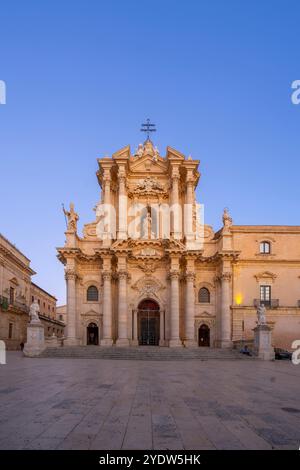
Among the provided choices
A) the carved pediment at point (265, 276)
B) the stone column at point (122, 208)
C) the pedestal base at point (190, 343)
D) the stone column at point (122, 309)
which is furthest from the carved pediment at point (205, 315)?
the stone column at point (122, 208)

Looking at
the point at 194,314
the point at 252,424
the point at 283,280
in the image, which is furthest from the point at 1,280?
the point at 252,424

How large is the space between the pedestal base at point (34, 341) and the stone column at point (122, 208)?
39.1 feet

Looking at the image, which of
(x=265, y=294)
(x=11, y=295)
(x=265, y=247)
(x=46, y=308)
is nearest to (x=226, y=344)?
(x=265, y=294)

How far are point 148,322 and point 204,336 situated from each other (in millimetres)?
5318

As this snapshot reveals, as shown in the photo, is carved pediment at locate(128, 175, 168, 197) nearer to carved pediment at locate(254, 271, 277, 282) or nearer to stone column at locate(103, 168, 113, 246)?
stone column at locate(103, 168, 113, 246)

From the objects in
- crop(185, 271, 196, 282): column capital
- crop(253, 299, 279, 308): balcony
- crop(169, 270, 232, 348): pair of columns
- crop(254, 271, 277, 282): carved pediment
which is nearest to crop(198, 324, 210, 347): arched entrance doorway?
crop(169, 270, 232, 348): pair of columns

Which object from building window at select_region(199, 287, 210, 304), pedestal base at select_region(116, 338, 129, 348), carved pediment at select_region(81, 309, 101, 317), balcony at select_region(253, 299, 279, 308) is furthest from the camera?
building window at select_region(199, 287, 210, 304)

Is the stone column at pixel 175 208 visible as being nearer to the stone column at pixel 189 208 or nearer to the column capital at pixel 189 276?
the stone column at pixel 189 208

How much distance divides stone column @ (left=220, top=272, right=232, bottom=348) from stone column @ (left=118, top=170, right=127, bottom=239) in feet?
32.2

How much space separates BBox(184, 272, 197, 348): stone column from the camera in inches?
1502

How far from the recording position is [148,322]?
4094cm

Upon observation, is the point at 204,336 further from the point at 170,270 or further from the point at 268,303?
the point at 170,270

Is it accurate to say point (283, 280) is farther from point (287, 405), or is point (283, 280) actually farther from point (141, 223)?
point (287, 405)
